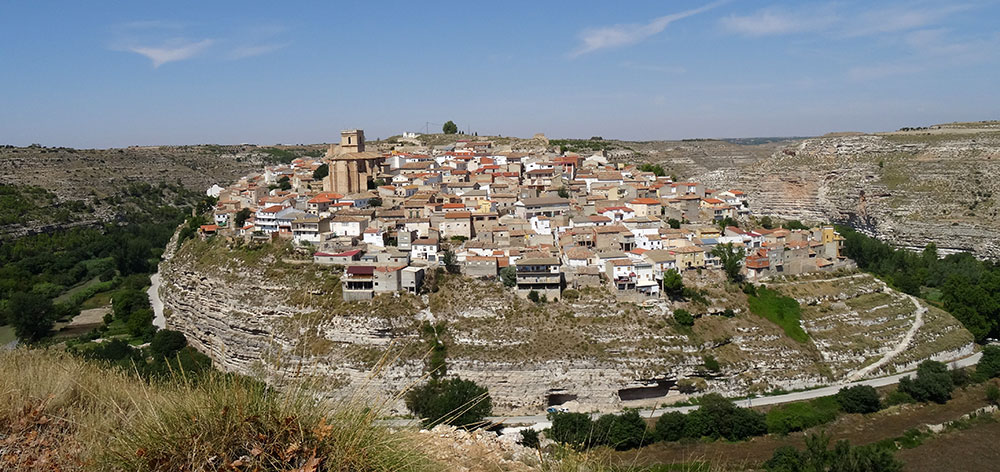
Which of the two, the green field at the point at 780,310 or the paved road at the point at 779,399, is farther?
the green field at the point at 780,310

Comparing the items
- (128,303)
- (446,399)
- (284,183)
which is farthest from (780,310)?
(128,303)

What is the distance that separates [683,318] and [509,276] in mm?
6904

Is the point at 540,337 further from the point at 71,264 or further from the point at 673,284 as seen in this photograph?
the point at 71,264

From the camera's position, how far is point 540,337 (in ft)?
74.5

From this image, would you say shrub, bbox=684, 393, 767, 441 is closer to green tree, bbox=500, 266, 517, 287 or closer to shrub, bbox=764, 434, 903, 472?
shrub, bbox=764, 434, 903, 472

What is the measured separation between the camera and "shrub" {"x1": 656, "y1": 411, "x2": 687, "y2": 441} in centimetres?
1953

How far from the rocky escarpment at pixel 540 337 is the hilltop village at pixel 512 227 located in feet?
3.45

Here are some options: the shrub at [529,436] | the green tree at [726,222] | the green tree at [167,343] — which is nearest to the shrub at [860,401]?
A: the shrub at [529,436]

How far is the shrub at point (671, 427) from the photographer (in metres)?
19.5

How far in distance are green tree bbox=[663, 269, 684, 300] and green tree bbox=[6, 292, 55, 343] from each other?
29875 mm

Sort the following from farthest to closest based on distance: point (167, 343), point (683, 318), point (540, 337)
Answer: point (167, 343), point (683, 318), point (540, 337)

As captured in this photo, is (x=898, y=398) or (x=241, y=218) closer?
(x=898, y=398)

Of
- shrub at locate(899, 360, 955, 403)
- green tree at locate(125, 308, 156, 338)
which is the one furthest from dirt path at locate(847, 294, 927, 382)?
green tree at locate(125, 308, 156, 338)

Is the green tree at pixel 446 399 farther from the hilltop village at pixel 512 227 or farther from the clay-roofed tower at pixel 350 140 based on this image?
the clay-roofed tower at pixel 350 140
